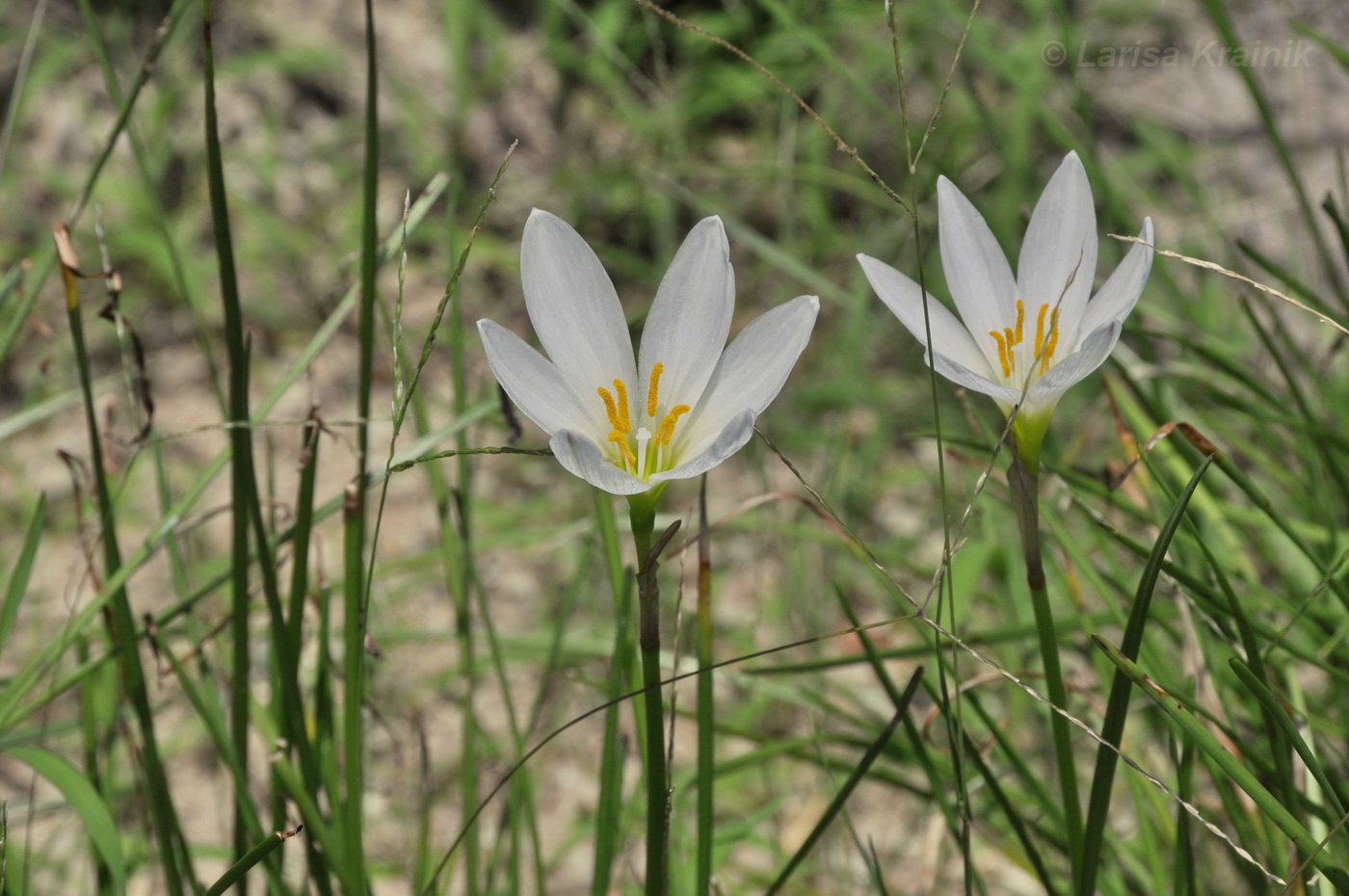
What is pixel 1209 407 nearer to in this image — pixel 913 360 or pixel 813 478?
pixel 913 360

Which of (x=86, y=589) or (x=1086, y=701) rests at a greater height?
(x=86, y=589)

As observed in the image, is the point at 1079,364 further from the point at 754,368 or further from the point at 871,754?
the point at 871,754

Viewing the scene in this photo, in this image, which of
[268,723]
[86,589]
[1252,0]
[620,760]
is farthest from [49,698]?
[1252,0]

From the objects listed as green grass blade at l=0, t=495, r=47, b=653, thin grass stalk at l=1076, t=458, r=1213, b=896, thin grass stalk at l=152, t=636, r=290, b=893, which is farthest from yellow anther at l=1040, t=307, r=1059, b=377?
green grass blade at l=0, t=495, r=47, b=653

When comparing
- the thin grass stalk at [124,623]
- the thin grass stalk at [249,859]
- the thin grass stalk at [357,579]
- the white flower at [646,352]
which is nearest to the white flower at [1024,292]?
the white flower at [646,352]

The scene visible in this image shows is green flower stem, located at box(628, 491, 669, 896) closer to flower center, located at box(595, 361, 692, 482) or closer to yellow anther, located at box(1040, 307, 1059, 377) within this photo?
flower center, located at box(595, 361, 692, 482)

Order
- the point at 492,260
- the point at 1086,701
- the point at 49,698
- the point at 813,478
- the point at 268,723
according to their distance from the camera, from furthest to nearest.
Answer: the point at 492,260
the point at 813,478
the point at 1086,701
the point at 268,723
the point at 49,698
